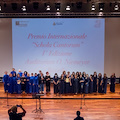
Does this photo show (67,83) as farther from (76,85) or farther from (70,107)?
(70,107)

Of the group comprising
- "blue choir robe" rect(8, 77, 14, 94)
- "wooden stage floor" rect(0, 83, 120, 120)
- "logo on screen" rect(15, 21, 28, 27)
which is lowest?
"wooden stage floor" rect(0, 83, 120, 120)

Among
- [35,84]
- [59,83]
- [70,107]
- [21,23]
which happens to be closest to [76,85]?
[59,83]

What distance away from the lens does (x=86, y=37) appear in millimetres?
11578

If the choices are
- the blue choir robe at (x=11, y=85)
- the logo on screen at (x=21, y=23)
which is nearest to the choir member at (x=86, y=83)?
the blue choir robe at (x=11, y=85)

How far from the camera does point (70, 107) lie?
306 inches

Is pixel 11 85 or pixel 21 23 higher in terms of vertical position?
pixel 21 23

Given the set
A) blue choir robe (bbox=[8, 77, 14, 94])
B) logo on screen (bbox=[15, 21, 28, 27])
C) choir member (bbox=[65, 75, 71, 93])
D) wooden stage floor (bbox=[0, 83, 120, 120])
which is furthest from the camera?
logo on screen (bbox=[15, 21, 28, 27])

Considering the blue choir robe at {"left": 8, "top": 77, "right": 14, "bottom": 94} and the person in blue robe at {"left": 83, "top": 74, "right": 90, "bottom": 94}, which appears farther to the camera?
the blue choir robe at {"left": 8, "top": 77, "right": 14, "bottom": 94}

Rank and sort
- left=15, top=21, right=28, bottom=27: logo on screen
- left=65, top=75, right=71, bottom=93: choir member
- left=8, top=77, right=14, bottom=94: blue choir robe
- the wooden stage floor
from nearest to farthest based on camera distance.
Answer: the wooden stage floor, left=65, top=75, right=71, bottom=93: choir member, left=8, top=77, right=14, bottom=94: blue choir robe, left=15, top=21, right=28, bottom=27: logo on screen

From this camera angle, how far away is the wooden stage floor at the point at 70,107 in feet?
22.5

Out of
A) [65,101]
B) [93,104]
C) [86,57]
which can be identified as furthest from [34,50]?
[93,104]

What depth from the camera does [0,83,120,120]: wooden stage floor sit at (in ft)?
22.5

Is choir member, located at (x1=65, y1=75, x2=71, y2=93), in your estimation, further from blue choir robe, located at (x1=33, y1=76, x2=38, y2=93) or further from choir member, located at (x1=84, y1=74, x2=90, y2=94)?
blue choir robe, located at (x1=33, y1=76, x2=38, y2=93)

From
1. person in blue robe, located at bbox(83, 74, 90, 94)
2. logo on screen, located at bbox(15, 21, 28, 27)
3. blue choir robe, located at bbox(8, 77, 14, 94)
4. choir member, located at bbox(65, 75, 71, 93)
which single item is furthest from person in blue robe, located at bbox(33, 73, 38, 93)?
logo on screen, located at bbox(15, 21, 28, 27)
